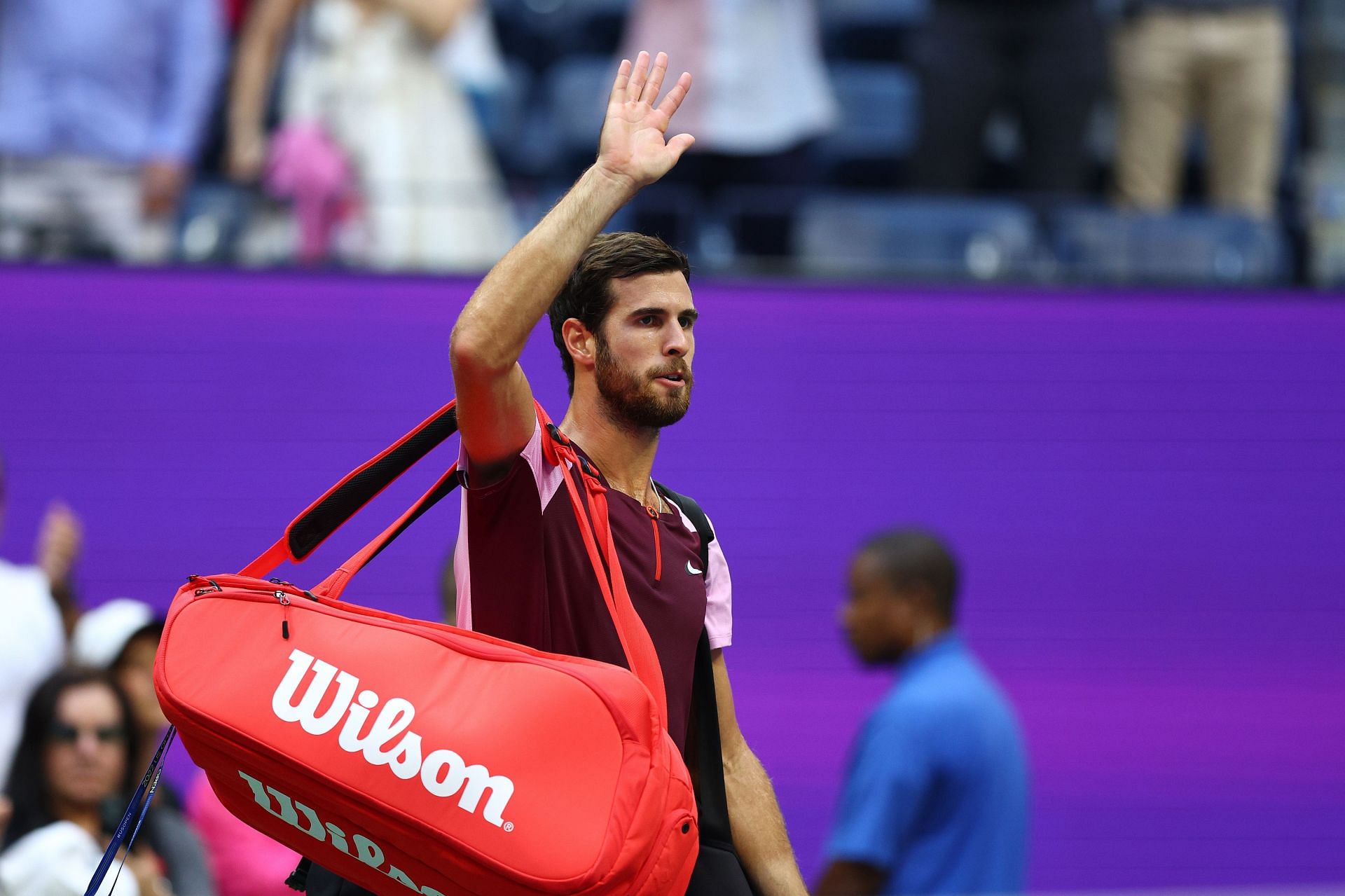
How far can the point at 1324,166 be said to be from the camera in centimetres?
657

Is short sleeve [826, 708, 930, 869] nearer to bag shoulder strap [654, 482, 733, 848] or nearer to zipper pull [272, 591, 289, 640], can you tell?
bag shoulder strap [654, 482, 733, 848]

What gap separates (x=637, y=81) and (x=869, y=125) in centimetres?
465

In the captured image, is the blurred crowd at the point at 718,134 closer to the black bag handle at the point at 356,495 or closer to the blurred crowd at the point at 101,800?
the blurred crowd at the point at 101,800

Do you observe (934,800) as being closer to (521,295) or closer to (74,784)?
(74,784)

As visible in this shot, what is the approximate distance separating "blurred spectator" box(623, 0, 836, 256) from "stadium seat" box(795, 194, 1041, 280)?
0.12 meters

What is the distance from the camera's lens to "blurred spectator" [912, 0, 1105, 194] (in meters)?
6.19

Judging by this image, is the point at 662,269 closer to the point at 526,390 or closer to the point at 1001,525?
the point at 526,390

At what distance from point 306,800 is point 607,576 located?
0.46m

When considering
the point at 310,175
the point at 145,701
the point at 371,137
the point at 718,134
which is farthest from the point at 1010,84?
the point at 145,701

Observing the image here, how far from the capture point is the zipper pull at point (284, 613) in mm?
2172

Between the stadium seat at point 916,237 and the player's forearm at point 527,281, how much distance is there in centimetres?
405

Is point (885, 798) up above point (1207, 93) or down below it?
below

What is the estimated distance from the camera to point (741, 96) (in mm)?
6125

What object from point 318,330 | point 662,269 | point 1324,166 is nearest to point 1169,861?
point 1324,166
